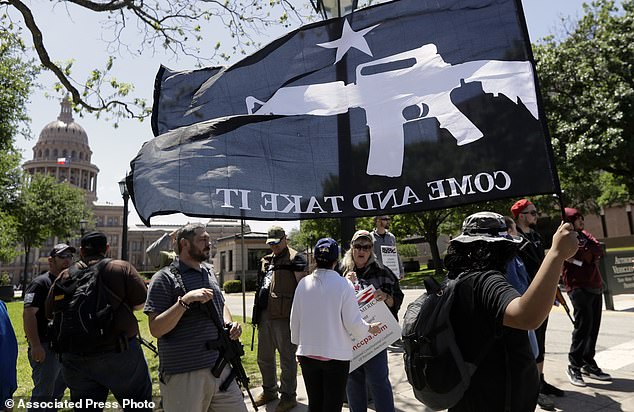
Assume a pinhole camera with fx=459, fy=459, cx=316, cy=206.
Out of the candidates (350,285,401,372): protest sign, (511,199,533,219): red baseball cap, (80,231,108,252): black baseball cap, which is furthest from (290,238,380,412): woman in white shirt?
(511,199,533,219): red baseball cap

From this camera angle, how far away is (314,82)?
4.47 meters

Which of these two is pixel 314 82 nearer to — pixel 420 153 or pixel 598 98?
pixel 420 153

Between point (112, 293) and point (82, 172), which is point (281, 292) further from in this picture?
point (82, 172)

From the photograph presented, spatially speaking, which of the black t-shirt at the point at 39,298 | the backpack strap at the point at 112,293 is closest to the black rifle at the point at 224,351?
the backpack strap at the point at 112,293

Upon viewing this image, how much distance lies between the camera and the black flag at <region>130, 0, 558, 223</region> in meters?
3.55

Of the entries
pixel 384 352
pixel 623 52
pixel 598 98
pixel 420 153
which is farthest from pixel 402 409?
pixel 623 52

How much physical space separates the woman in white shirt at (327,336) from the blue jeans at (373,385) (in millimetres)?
545

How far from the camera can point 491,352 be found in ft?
7.09

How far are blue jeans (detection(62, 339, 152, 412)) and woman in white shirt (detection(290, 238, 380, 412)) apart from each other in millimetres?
1337

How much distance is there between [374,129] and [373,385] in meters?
2.25

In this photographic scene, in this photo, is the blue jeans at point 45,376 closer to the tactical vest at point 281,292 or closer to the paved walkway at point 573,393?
the paved walkway at point 573,393

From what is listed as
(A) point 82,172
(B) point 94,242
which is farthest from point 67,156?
(B) point 94,242

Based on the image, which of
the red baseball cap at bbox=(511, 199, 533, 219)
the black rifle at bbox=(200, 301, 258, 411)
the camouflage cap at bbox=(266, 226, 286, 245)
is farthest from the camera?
the camouflage cap at bbox=(266, 226, 286, 245)

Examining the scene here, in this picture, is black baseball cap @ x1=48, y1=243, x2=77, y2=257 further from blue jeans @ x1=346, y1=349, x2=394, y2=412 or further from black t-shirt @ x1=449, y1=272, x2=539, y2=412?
black t-shirt @ x1=449, y1=272, x2=539, y2=412
